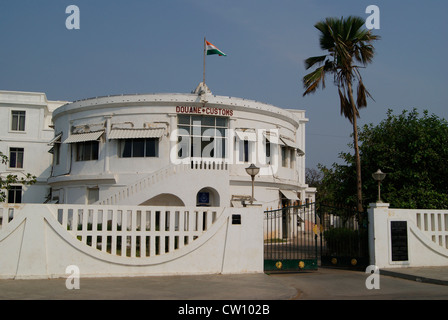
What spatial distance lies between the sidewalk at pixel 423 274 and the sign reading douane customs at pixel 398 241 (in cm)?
47

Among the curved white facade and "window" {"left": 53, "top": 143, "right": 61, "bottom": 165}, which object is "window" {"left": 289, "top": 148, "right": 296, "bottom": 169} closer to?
the curved white facade

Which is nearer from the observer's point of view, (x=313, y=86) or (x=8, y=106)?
(x=313, y=86)

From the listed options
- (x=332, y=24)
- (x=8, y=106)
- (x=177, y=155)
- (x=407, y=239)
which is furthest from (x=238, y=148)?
(x=8, y=106)

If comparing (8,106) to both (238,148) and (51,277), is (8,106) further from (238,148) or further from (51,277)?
(51,277)

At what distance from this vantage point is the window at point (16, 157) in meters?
38.3

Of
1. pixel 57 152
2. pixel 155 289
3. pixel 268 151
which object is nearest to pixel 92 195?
pixel 57 152

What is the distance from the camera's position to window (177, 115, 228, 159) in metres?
25.0

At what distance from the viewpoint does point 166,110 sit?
2497 centimetres

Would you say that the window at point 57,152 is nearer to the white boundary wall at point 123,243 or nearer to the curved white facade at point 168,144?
the curved white facade at point 168,144

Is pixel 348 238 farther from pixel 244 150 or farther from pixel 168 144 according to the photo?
pixel 168 144

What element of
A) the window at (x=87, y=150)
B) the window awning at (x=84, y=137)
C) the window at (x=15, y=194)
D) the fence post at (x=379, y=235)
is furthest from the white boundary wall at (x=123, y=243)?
the window at (x=15, y=194)

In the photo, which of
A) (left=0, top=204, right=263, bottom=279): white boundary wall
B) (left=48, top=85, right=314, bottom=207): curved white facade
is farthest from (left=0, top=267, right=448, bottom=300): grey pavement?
(left=48, top=85, right=314, bottom=207): curved white facade
